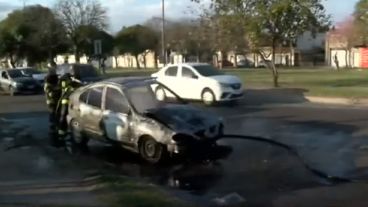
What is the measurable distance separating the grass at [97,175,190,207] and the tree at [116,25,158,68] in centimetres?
7913

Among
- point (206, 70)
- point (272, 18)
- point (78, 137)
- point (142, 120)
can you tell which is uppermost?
point (272, 18)

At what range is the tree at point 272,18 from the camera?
34.8 meters

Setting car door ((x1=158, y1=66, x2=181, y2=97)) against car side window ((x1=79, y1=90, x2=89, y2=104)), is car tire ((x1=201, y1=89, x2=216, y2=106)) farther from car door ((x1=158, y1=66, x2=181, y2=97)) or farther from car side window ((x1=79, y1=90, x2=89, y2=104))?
car side window ((x1=79, y1=90, x2=89, y2=104))

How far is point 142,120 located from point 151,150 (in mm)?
562

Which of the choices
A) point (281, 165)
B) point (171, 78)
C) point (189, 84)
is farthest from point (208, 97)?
point (281, 165)

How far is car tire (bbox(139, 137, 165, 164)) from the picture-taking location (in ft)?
41.7

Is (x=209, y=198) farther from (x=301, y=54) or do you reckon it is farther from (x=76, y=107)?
(x=301, y=54)

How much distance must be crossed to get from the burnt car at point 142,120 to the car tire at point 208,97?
12463 mm

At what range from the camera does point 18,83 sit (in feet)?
133

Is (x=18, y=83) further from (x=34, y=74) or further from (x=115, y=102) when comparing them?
(x=115, y=102)

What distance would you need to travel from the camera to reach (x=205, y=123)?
1270 centimetres

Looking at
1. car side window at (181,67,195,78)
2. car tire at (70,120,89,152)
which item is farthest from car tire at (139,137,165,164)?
car side window at (181,67,195,78)

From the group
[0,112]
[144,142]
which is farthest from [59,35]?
[144,142]

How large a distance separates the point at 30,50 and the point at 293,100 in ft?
171
